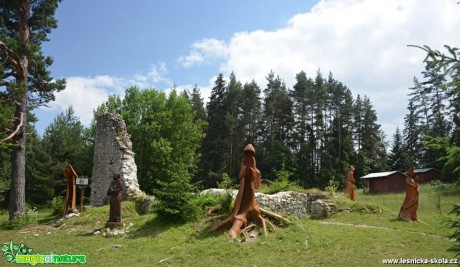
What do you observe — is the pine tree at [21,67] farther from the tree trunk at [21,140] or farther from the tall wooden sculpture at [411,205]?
the tall wooden sculpture at [411,205]

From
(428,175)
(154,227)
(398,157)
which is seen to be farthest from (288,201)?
(398,157)

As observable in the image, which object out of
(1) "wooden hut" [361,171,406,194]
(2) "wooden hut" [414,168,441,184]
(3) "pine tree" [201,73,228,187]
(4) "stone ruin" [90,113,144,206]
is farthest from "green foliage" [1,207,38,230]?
(2) "wooden hut" [414,168,441,184]

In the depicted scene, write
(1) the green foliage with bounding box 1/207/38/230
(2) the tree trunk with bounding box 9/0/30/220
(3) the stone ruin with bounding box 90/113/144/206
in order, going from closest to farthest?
(1) the green foliage with bounding box 1/207/38/230 < (2) the tree trunk with bounding box 9/0/30/220 < (3) the stone ruin with bounding box 90/113/144/206

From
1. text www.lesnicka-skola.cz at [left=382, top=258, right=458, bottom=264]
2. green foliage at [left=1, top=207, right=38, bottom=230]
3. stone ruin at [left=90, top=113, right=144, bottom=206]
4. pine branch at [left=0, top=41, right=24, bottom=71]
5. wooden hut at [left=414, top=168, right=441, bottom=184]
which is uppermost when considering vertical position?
pine branch at [left=0, top=41, right=24, bottom=71]

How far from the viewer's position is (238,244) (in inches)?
359

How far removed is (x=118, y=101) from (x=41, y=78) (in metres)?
14.2

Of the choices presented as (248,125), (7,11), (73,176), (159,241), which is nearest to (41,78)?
(7,11)

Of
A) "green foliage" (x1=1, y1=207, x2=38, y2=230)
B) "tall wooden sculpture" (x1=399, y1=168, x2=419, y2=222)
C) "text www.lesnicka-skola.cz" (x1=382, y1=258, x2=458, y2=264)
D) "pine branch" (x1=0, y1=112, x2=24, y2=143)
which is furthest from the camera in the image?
"pine branch" (x1=0, y1=112, x2=24, y2=143)

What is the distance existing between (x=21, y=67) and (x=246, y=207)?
12322 mm

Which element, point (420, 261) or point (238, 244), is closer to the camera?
point (420, 261)

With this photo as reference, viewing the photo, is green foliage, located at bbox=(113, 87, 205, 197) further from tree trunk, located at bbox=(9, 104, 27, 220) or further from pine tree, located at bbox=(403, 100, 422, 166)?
pine tree, located at bbox=(403, 100, 422, 166)

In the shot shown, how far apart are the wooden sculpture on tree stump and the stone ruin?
7698 millimetres

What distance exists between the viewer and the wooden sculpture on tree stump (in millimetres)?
10188

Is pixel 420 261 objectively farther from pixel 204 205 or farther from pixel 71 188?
pixel 71 188
